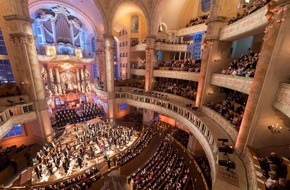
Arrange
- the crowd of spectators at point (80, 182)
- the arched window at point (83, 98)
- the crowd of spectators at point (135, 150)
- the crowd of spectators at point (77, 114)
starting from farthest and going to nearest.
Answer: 1. the arched window at point (83, 98)
2. the crowd of spectators at point (77, 114)
3. the crowd of spectators at point (135, 150)
4. the crowd of spectators at point (80, 182)

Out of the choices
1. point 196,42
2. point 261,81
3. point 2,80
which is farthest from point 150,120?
point 2,80

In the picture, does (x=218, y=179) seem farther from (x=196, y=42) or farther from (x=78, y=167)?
(x=196, y=42)

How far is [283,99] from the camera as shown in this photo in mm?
5051

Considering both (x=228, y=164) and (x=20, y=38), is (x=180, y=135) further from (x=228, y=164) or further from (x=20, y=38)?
(x=20, y=38)

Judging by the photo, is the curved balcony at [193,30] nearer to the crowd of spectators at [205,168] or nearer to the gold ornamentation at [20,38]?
the crowd of spectators at [205,168]

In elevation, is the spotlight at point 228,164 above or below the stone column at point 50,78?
below

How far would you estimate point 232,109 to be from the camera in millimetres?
9234

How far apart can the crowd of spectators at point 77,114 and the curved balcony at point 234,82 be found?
15746 millimetres

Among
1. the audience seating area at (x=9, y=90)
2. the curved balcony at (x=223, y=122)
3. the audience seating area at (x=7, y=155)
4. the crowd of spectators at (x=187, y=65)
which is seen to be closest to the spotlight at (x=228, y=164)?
the curved balcony at (x=223, y=122)

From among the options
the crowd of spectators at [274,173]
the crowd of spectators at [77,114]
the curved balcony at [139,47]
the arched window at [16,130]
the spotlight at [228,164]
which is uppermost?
the curved balcony at [139,47]

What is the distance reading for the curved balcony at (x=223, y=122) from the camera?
748 cm

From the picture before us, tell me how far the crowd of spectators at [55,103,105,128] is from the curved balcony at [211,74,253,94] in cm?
1575

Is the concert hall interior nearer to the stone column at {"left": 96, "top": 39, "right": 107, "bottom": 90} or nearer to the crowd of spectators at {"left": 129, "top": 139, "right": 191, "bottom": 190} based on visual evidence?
the crowd of spectators at {"left": 129, "top": 139, "right": 191, "bottom": 190}

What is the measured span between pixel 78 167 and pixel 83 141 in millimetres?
3128
